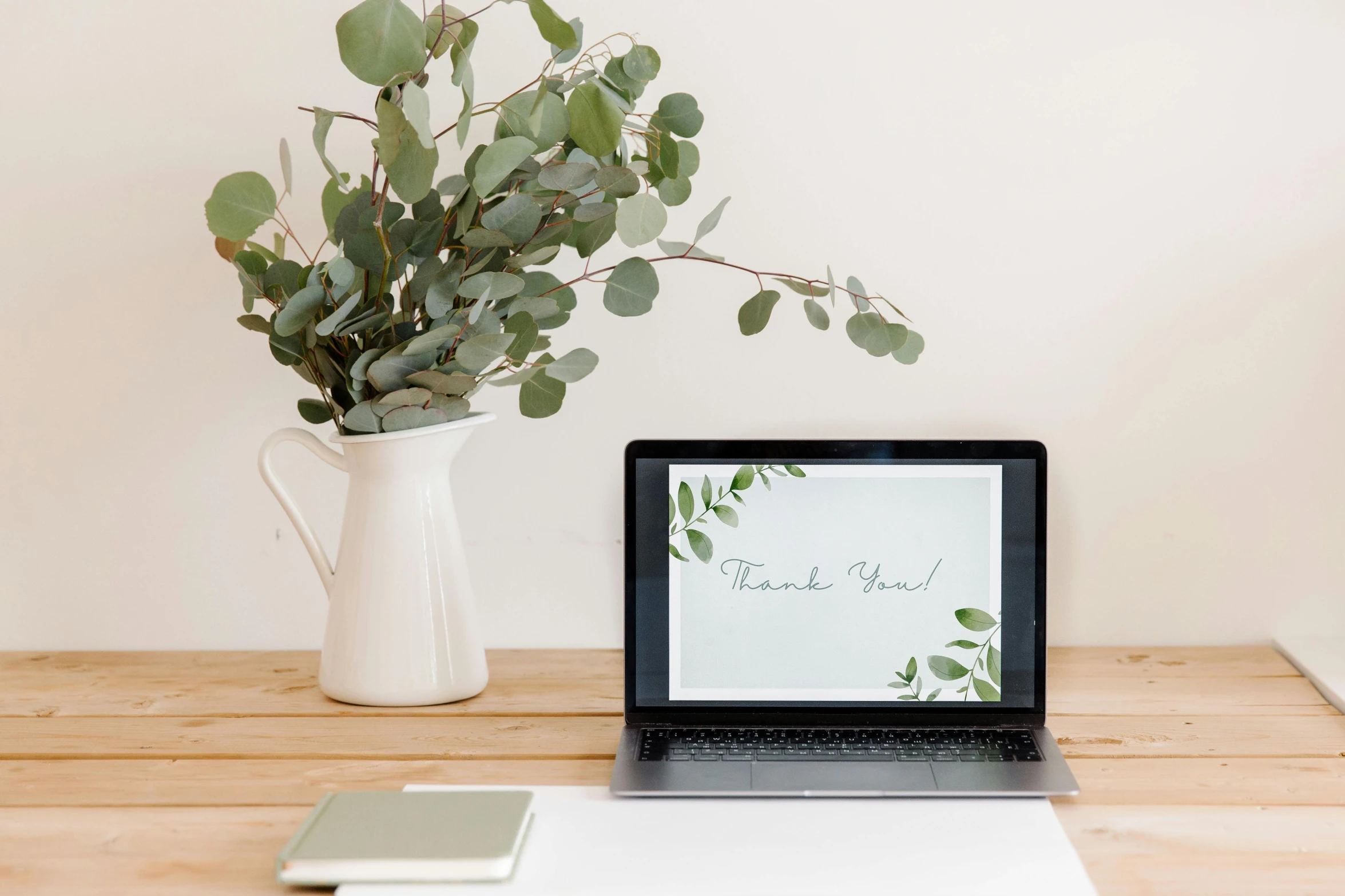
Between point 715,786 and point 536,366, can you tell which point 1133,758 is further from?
point 536,366

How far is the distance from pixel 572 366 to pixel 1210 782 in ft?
1.77

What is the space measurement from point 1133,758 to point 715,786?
310mm

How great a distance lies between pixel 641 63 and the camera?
0.69 meters

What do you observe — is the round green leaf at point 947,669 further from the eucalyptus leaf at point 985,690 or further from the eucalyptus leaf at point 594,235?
the eucalyptus leaf at point 594,235

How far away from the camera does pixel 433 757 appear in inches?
28.4

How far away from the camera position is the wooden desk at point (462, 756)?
58 cm

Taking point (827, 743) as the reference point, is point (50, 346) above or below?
above

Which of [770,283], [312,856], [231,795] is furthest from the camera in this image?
[770,283]

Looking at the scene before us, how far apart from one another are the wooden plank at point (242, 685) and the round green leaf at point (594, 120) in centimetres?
45

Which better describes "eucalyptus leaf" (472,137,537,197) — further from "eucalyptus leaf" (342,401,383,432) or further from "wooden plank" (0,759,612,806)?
"wooden plank" (0,759,612,806)

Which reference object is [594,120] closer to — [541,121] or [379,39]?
[541,121]

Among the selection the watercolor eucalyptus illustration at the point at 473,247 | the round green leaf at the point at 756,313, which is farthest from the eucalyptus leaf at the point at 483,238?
the round green leaf at the point at 756,313

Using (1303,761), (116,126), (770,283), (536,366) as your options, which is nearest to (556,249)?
(536,366)

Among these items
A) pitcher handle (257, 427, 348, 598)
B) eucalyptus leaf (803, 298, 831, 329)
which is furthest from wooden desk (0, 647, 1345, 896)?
eucalyptus leaf (803, 298, 831, 329)
